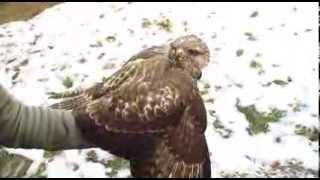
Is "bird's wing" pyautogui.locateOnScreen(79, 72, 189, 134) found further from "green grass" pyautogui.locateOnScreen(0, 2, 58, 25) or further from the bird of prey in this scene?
"green grass" pyautogui.locateOnScreen(0, 2, 58, 25)

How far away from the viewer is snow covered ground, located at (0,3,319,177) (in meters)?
3.53

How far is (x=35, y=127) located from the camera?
1.54 metres

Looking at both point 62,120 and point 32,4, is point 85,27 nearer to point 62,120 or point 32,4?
point 32,4

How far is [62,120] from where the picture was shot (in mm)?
1579

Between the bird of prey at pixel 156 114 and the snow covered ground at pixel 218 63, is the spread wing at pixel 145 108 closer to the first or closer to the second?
the bird of prey at pixel 156 114

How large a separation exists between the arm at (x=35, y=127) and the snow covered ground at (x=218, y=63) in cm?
185

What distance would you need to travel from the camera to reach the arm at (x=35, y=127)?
58.9 inches

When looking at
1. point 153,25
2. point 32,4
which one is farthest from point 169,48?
→ point 32,4

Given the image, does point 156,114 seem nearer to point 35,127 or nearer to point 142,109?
point 142,109

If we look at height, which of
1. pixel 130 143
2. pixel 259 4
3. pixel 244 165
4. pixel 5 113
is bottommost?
pixel 244 165

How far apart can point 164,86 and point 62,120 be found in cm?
30

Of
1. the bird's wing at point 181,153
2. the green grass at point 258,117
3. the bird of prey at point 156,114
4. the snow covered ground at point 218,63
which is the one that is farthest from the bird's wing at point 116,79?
the green grass at point 258,117

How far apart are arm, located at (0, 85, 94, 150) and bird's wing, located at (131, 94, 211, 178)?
18cm

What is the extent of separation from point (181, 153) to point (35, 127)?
1.33 feet
